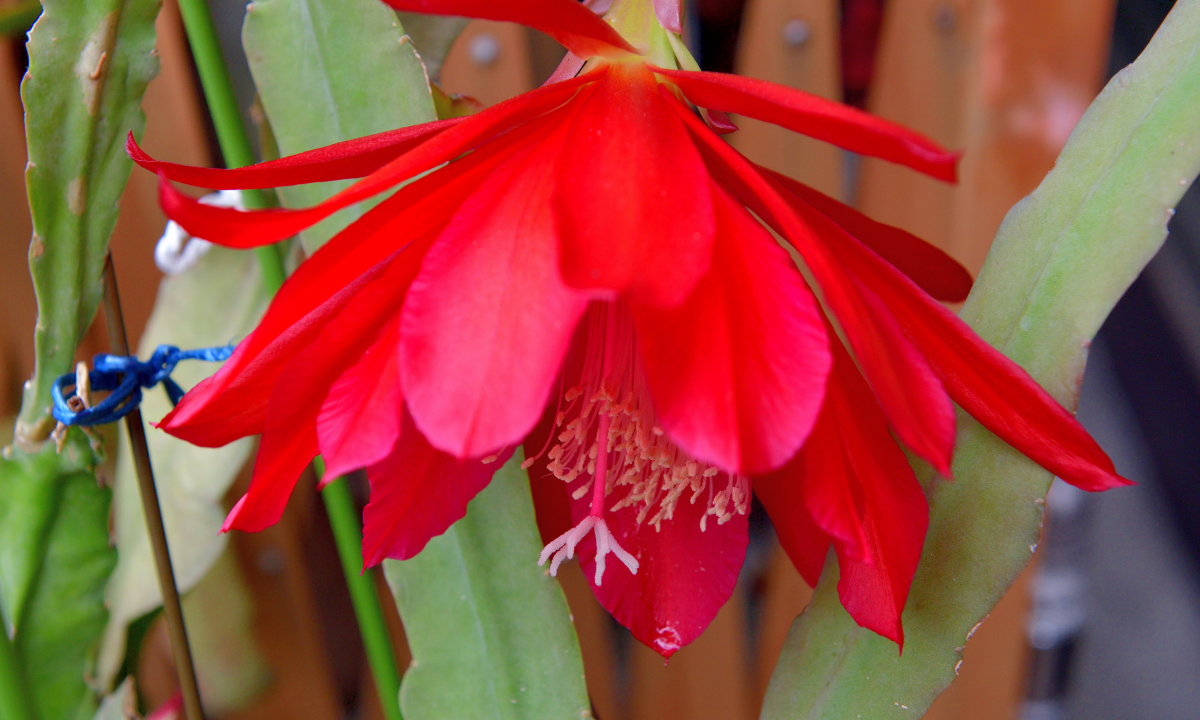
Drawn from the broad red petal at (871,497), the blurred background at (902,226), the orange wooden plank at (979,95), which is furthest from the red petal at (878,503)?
the orange wooden plank at (979,95)

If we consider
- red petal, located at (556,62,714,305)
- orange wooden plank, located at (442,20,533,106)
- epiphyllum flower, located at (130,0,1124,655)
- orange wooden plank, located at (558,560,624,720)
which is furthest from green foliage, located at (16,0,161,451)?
orange wooden plank, located at (558,560,624,720)

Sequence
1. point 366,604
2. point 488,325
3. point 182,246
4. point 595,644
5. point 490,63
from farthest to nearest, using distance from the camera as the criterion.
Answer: point 595,644
point 490,63
point 182,246
point 366,604
point 488,325

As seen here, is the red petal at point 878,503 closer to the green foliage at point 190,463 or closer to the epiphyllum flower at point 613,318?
the epiphyllum flower at point 613,318

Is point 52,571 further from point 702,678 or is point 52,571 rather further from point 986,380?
point 702,678

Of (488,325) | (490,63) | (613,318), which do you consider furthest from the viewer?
(490,63)

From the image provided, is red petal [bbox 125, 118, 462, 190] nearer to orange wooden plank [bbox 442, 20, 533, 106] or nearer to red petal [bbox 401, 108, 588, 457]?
red petal [bbox 401, 108, 588, 457]

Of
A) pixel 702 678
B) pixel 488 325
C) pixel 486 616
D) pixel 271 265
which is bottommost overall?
pixel 702 678

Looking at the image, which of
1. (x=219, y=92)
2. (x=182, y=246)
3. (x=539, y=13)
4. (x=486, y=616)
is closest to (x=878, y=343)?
(x=539, y=13)
